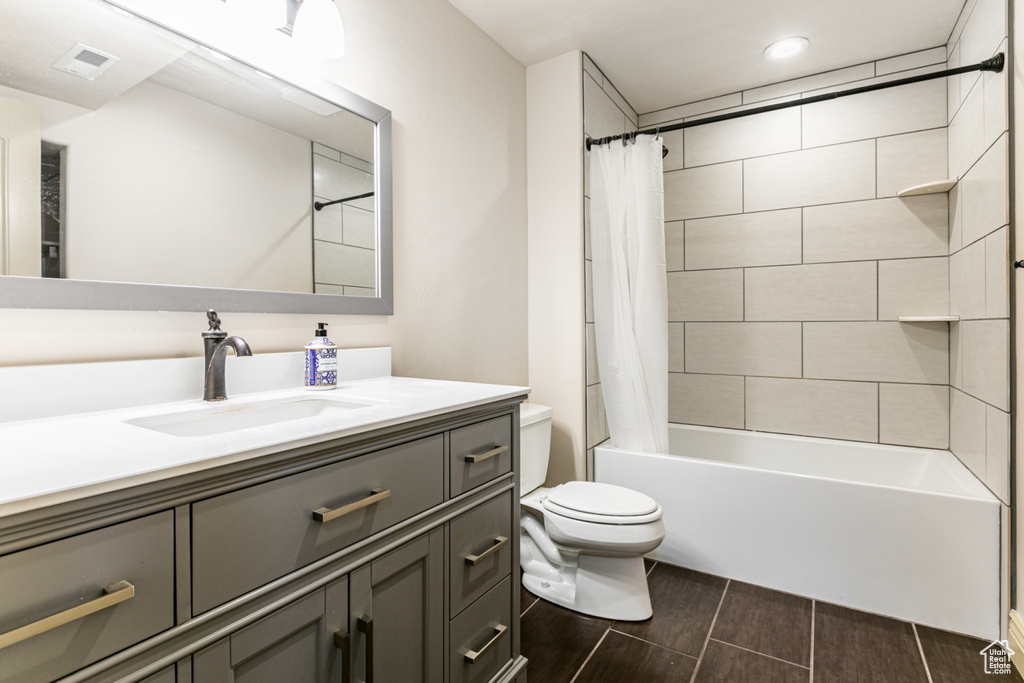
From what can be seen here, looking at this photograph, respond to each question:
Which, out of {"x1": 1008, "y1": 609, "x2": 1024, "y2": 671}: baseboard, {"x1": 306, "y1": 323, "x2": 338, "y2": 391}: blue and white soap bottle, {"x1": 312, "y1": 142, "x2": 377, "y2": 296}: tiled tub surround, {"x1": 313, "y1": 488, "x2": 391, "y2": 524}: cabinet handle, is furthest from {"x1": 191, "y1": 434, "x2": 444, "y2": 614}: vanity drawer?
{"x1": 1008, "y1": 609, "x2": 1024, "y2": 671}: baseboard

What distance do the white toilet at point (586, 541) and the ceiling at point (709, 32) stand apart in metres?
1.65

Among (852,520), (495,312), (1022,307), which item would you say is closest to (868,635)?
(852,520)

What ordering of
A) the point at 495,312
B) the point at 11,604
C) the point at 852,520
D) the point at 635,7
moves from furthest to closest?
1. the point at 495,312
2. the point at 635,7
3. the point at 852,520
4. the point at 11,604

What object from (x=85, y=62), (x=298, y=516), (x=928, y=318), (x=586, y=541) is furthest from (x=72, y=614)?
(x=928, y=318)

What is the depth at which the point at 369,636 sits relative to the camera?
0.90 metres

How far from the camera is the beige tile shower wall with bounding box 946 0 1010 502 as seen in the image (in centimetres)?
168

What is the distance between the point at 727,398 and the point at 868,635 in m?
1.33

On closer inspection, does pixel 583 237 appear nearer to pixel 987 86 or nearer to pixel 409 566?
pixel 987 86

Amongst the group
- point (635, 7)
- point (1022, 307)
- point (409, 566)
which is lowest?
point (409, 566)

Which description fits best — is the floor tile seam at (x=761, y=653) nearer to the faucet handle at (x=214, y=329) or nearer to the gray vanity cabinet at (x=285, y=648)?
the gray vanity cabinet at (x=285, y=648)

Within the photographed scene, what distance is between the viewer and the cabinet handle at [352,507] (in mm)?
830

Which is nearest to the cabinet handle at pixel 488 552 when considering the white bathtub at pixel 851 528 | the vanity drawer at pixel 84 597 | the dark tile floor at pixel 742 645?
the dark tile floor at pixel 742 645

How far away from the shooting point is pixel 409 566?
103 centimetres

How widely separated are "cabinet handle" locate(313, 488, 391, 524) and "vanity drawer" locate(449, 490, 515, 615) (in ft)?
0.86
